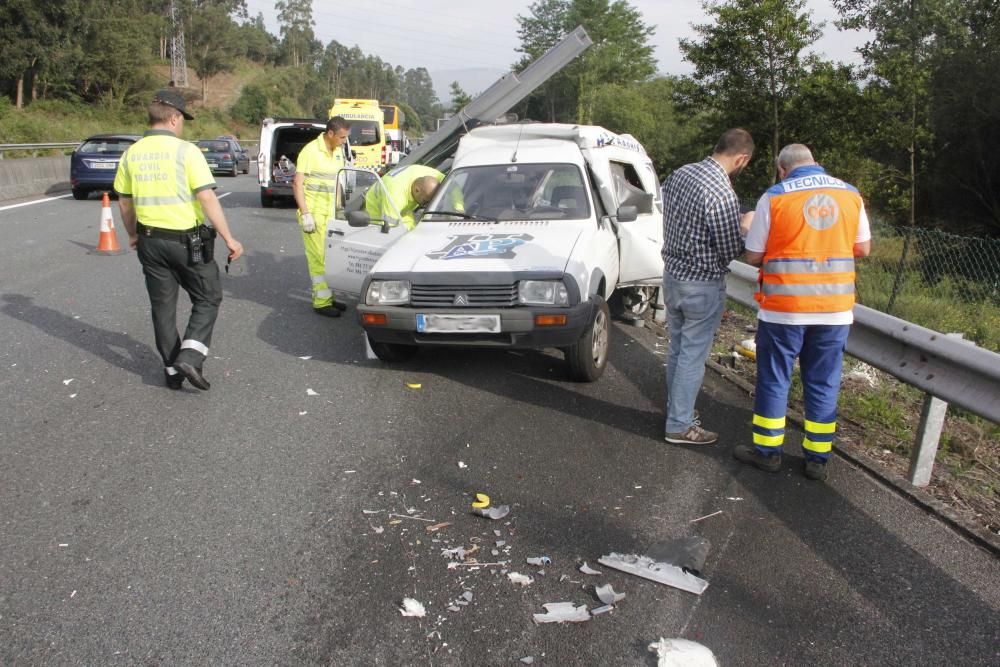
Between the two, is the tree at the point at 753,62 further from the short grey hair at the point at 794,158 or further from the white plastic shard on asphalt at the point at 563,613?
the white plastic shard on asphalt at the point at 563,613

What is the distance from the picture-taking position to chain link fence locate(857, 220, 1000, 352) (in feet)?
28.4

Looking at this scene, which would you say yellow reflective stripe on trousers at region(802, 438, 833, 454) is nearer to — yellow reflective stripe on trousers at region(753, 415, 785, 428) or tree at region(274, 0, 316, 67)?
yellow reflective stripe on trousers at region(753, 415, 785, 428)

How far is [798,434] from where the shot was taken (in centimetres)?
510

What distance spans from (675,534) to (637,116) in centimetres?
4130

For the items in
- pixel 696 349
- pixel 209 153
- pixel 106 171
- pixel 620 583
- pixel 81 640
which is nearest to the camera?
pixel 81 640

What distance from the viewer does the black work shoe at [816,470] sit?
434 cm

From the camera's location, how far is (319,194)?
806 cm

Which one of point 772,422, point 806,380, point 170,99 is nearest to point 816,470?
point 772,422

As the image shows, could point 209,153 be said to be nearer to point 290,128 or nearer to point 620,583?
point 290,128

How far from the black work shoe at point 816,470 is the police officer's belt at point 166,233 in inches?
163

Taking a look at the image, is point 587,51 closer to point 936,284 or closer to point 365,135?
point 365,135

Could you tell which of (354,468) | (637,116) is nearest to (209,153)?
(637,116)

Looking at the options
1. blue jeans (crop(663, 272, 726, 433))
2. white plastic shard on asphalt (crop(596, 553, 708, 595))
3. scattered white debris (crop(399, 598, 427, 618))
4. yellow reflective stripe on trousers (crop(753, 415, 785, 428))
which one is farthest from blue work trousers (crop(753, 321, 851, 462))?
scattered white debris (crop(399, 598, 427, 618))

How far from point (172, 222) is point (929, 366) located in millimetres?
4718
